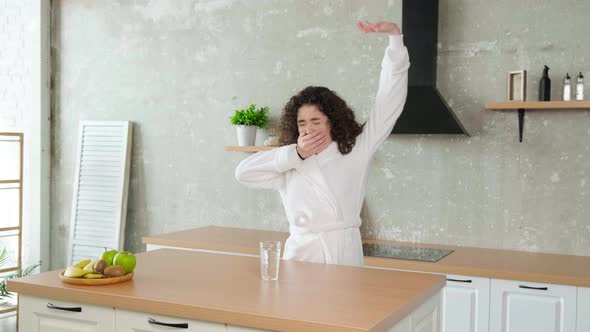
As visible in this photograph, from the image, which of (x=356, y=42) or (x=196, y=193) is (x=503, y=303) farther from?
(x=196, y=193)

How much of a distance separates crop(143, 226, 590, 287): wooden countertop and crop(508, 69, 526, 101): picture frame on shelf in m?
0.89

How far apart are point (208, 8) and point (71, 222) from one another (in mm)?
2079

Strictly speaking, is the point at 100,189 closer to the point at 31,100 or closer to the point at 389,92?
the point at 31,100

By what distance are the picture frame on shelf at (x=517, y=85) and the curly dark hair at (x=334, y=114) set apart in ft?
3.65

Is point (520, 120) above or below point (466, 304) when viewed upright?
above

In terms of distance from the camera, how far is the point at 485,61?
12.4 feet

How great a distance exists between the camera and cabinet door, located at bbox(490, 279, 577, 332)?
9.91ft

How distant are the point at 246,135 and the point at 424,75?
1330 mm

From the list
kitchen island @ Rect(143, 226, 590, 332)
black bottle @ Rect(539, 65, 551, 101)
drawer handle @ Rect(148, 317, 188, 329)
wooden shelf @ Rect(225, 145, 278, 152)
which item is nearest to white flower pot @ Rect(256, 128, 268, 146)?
wooden shelf @ Rect(225, 145, 278, 152)

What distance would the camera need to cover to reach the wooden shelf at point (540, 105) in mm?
3336

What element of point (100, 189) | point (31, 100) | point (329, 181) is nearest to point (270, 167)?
point (329, 181)

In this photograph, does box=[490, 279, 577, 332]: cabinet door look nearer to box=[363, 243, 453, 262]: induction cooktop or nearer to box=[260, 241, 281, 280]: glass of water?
box=[363, 243, 453, 262]: induction cooktop

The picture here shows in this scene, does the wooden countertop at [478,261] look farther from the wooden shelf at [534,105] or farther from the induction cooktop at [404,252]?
the wooden shelf at [534,105]

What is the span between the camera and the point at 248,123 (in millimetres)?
4387
